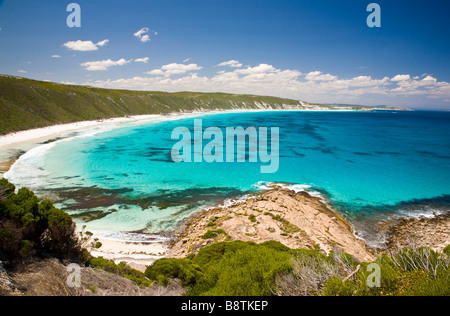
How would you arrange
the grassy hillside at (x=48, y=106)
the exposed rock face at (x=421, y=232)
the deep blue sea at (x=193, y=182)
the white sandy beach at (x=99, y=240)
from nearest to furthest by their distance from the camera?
1. the white sandy beach at (x=99, y=240)
2. the exposed rock face at (x=421, y=232)
3. the deep blue sea at (x=193, y=182)
4. the grassy hillside at (x=48, y=106)

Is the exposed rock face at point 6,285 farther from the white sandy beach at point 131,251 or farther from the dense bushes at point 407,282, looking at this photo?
the dense bushes at point 407,282

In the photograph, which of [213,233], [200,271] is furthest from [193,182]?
[200,271]

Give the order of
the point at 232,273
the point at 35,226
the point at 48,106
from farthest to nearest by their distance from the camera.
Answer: the point at 48,106, the point at 35,226, the point at 232,273

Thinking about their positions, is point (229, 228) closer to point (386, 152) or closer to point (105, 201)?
point (105, 201)

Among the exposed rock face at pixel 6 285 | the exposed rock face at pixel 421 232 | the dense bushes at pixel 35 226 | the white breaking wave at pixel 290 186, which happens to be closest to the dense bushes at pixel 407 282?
the exposed rock face at pixel 421 232

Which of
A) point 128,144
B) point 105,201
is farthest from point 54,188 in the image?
point 128,144

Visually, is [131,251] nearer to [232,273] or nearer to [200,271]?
[200,271]
